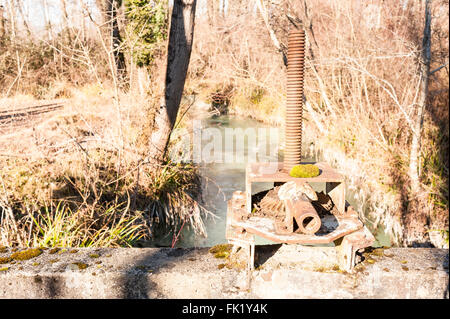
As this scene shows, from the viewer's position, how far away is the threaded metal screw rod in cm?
246

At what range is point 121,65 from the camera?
38.5 feet

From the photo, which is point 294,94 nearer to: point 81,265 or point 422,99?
point 81,265

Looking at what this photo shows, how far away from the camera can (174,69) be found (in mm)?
5598

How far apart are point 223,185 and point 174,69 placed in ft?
10.3

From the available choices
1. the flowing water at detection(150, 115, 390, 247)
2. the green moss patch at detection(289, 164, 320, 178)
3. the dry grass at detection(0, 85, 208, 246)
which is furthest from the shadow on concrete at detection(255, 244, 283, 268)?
the flowing water at detection(150, 115, 390, 247)

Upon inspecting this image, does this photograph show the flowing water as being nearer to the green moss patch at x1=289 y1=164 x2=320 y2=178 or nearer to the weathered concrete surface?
the green moss patch at x1=289 y1=164 x2=320 y2=178

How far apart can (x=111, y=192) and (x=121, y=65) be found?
7.55m

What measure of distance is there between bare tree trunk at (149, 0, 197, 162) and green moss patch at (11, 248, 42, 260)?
9.45 feet

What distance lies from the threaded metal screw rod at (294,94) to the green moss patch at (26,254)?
6.15ft

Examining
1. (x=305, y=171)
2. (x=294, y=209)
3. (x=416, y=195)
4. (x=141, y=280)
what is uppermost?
(x=305, y=171)

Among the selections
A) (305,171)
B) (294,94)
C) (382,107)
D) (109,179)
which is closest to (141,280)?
(305,171)

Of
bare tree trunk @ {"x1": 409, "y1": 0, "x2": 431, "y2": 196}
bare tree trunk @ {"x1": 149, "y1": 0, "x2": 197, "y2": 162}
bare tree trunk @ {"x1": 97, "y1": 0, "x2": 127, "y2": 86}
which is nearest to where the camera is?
bare tree trunk @ {"x1": 97, "y1": 0, "x2": 127, "y2": 86}

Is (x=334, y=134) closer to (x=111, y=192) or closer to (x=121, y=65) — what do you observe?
(x=111, y=192)
